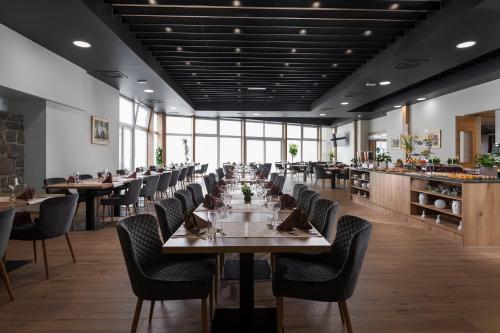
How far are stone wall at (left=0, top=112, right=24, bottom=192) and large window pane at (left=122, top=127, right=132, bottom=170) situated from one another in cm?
510

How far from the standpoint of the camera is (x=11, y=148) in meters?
6.86

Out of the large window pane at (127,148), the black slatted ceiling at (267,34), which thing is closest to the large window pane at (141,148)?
the large window pane at (127,148)

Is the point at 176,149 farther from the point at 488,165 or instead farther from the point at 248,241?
the point at 248,241

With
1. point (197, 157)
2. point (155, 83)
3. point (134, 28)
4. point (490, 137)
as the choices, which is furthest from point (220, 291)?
point (197, 157)

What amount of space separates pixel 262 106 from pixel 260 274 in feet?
35.3

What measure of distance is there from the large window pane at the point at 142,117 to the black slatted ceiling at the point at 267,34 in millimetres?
4781

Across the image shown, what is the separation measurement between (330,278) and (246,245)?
670mm

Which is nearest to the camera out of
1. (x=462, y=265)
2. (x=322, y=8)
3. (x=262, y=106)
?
(x=462, y=265)

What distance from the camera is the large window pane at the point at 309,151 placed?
21.9m

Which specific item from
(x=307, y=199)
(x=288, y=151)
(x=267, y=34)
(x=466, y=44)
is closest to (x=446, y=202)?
(x=466, y=44)

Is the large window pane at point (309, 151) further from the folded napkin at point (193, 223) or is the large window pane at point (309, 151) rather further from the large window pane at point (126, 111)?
the folded napkin at point (193, 223)

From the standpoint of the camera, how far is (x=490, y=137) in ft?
40.8

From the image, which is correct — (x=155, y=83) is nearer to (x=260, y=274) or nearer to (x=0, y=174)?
(x=0, y=174)

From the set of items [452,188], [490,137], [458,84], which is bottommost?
[452,188]
